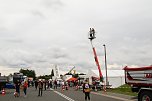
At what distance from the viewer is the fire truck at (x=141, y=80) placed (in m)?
15.5

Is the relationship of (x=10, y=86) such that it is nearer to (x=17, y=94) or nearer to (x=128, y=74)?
(x=17, y=94)

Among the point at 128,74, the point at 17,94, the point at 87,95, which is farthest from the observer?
the point at 17,94

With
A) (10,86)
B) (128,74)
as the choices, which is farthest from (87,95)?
(10,86)

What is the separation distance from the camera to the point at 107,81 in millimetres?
50938

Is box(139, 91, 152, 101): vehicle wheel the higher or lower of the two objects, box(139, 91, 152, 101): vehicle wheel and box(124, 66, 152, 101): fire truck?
the lower

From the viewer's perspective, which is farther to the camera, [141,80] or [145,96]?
[141,80]

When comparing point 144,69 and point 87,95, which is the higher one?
point 144,69

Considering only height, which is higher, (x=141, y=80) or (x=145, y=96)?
(x=141, y=80)

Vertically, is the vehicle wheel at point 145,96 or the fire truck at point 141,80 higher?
the fire truck at point 141,80

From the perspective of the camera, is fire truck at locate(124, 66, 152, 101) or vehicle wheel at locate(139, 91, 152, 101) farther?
fire truck at locate(124, 66, 152, 101)

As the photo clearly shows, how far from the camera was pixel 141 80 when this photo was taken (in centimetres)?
1623

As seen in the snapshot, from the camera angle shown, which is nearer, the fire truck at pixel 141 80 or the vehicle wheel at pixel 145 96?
the vehicle wheel at pixel 145 96

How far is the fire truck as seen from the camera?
1553 centimetres

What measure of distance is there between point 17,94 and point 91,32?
26.9 metres
